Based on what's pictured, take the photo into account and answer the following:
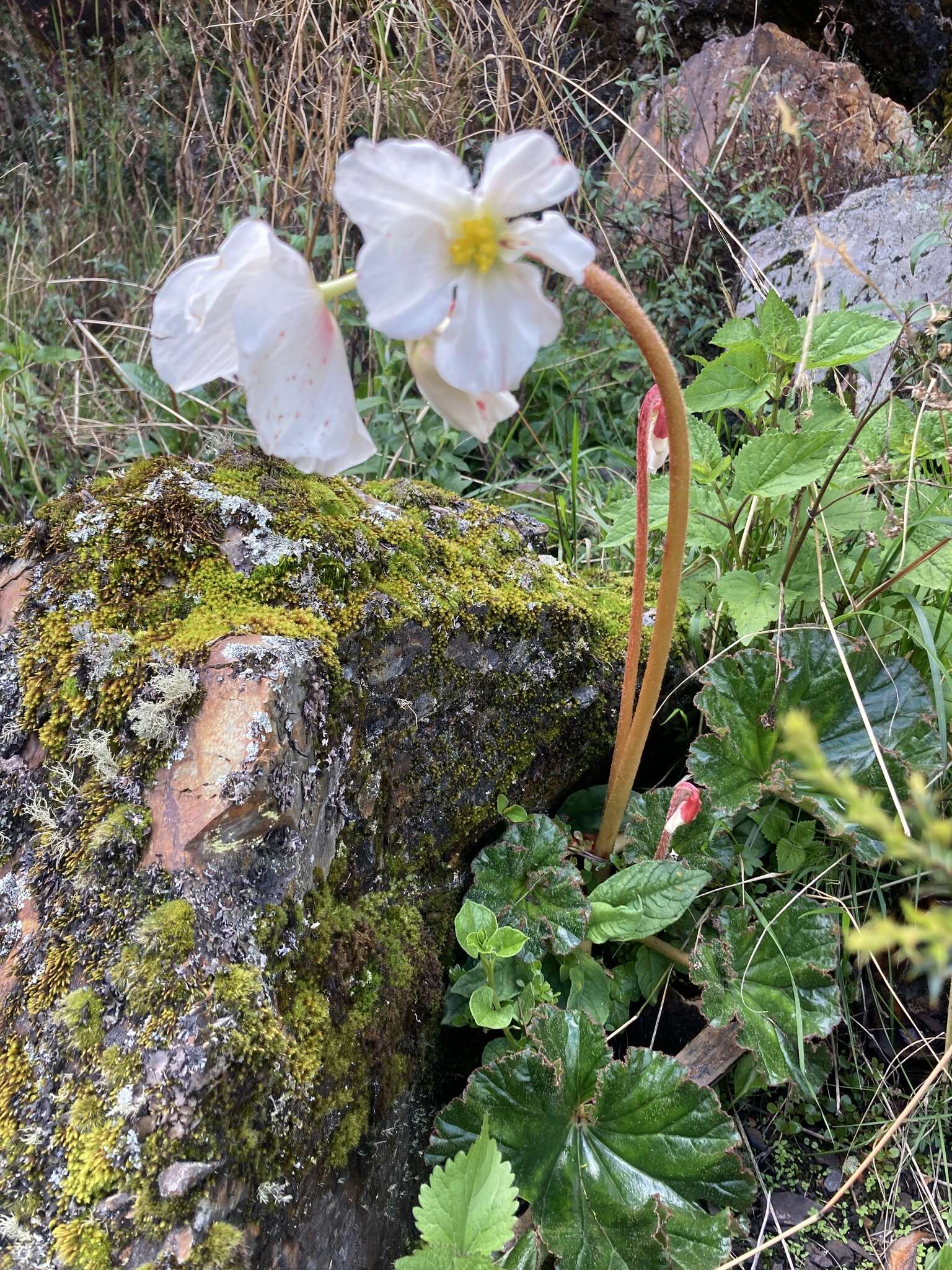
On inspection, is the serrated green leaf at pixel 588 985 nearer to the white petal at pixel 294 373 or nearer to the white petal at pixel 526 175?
the white petal at pixel 294 373

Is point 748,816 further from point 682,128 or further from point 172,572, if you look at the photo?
point 682,128

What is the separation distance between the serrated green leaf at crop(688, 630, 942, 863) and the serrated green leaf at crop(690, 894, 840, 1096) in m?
0.17

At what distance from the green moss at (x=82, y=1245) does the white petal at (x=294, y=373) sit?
79cm

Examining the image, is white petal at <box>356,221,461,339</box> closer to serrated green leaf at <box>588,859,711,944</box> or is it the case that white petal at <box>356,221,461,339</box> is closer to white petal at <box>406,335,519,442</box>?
white petal at <box>406,335,519,442</box>

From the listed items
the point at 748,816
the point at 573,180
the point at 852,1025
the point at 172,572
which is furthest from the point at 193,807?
the point at 852,1025

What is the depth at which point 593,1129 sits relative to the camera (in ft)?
4.00

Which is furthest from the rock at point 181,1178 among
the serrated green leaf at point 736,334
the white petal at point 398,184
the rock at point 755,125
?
the rock at point 755,125

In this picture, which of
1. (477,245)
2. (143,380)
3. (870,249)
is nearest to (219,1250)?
(477,245)

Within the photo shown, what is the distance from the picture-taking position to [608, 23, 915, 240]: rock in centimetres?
335

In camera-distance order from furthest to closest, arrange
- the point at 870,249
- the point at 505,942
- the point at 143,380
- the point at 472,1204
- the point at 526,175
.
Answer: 1. the point at 870,249
2. the point at 143,380
3. the point at 505,942
4. the point at 472,1204
5. the point at 526,175

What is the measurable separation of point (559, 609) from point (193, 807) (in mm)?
731

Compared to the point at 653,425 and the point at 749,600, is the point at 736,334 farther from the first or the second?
the point at 749,600

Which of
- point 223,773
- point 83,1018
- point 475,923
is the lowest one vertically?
point 475,923

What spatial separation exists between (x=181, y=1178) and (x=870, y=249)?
3125 mm
